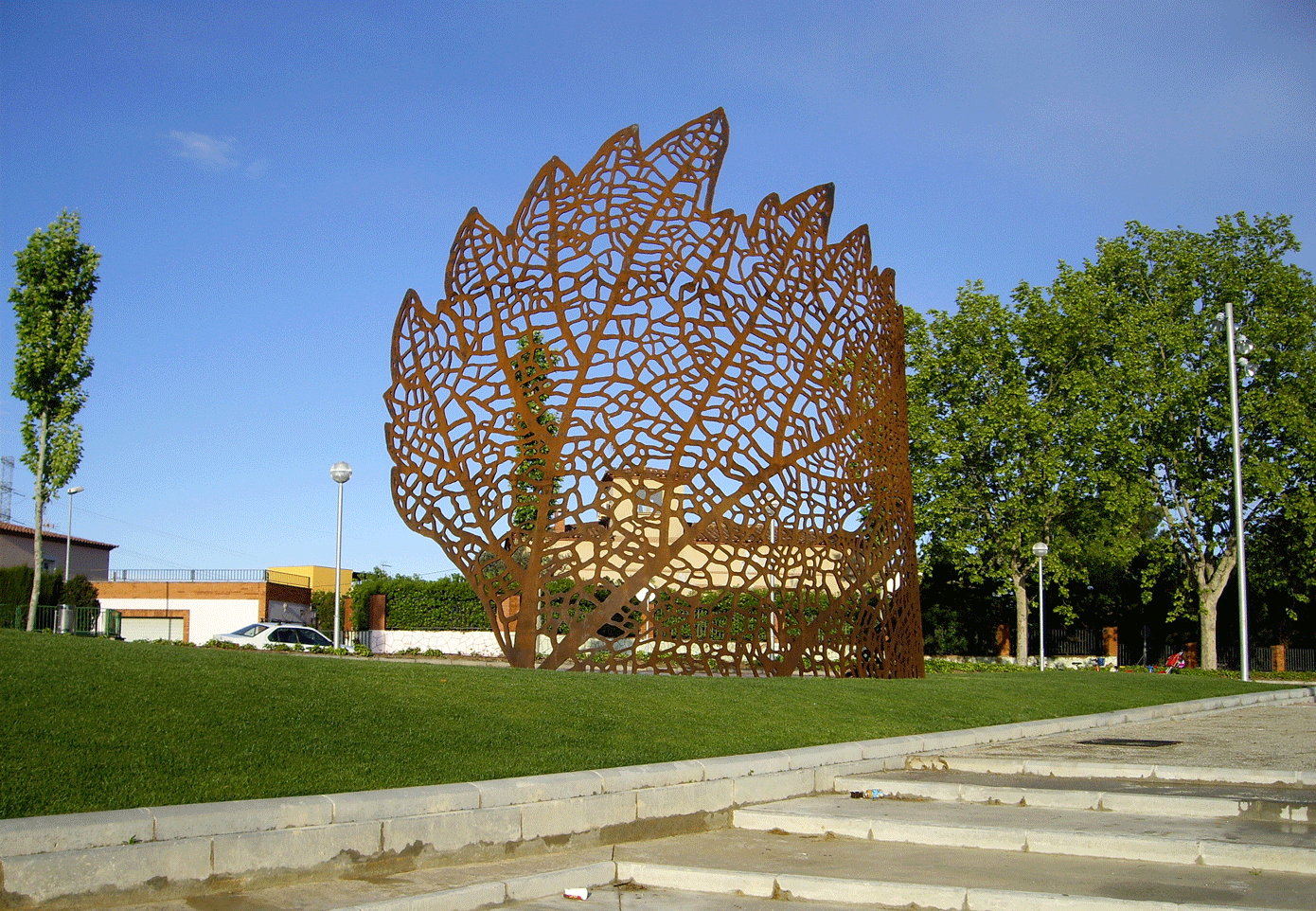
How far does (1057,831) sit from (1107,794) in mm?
1246

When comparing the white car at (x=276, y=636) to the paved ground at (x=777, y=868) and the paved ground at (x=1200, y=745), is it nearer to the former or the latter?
the paved ground at (x=1200, y=745)

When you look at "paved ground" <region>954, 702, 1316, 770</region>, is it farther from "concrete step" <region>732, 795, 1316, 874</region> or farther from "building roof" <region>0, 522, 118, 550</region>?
"building roof" <region>0, 522, 118, 550</region>

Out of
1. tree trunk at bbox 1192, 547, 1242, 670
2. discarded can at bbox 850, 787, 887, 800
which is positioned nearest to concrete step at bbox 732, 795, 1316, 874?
discarded can at bbox 850, 787, 887, 800

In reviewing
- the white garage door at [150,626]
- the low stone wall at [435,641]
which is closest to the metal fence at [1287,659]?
the low stone wall at [435,641]

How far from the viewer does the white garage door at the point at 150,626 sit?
129 feet

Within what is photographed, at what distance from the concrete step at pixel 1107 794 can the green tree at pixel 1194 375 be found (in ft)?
81.2

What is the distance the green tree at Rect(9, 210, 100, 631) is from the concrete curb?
658 inches

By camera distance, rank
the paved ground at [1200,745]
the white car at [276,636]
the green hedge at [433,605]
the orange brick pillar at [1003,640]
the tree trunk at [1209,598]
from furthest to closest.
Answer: the orange brick pillar at [1003,640], the tree trunk at [1209,598], the green hedge at [433,605], the white car at [276,636], the paved ground at [1200,745]

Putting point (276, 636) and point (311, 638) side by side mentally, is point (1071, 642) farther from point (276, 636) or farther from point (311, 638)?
point (276, 636)

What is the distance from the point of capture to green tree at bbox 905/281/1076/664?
108 ft

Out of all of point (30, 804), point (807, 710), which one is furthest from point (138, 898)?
point (807, 710)

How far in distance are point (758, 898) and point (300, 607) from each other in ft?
126

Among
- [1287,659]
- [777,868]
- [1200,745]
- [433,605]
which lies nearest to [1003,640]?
[1287,659]

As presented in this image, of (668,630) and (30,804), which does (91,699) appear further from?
(668,630)
